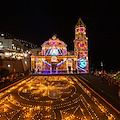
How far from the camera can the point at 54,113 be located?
6.56 m

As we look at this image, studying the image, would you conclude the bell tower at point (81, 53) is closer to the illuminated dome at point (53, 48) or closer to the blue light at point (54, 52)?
the illuminated dome at point (53, 48)

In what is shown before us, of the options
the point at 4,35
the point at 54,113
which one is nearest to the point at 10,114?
the point at 54,113

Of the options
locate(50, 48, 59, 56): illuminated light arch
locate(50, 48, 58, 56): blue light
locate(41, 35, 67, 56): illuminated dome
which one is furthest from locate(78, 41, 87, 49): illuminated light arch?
locate(50, 48, 58, 56): blue light

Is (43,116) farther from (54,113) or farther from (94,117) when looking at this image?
(94,117)

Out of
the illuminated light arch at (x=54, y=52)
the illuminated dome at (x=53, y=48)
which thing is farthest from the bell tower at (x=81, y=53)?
the illuminated light arch at (x=54, y=52)

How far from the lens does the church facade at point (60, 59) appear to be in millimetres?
30188

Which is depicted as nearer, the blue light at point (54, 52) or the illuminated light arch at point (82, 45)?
the blue light at point (54, 52)

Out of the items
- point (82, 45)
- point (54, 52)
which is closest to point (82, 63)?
point (82, 45)

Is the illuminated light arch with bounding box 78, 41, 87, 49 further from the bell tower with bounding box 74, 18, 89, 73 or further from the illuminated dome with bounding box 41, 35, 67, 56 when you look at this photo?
the illuminated dome with bounding box 41, 35, 67, 56

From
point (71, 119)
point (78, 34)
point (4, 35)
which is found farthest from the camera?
point (4, 35)

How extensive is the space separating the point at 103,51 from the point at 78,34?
4049 cm

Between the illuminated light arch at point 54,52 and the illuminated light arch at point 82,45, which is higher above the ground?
the illuminated light arch at point 82,45

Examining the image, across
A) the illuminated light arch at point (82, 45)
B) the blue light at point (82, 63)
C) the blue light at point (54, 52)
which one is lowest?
the blue light at point (82, 63)

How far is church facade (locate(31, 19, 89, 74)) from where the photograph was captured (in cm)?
3019
